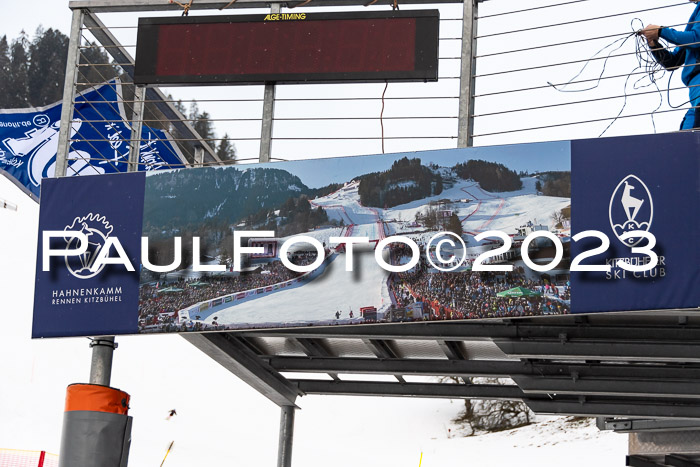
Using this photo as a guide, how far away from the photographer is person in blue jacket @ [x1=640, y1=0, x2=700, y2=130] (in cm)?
743

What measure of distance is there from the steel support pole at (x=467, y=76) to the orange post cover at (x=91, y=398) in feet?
12.2

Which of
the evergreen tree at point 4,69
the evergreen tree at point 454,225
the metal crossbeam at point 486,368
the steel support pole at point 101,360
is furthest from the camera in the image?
the evergreen tree at point 4,69

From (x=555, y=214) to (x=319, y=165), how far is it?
208 centimetres

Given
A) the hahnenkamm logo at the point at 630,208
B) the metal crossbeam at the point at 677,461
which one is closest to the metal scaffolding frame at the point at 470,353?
the hahnenkamm logo at the point at 630,208

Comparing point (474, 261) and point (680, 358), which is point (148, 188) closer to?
point (474, 261)

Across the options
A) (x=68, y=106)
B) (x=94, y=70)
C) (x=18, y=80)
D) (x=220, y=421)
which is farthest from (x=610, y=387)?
(x=18, y=80)

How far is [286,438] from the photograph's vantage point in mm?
11312

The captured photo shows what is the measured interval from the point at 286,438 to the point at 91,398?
13.0ft

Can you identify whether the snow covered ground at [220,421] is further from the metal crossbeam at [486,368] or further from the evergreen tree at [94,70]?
the metal crossbeam at [486,368]

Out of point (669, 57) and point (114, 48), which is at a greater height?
point (114, 48)

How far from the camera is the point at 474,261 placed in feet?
23.4

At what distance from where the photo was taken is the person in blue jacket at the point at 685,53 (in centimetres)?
743

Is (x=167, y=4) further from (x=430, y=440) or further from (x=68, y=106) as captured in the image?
(x=430, y=440)

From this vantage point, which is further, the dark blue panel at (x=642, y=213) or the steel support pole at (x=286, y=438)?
the steel support pole at (x=286, y=438)
